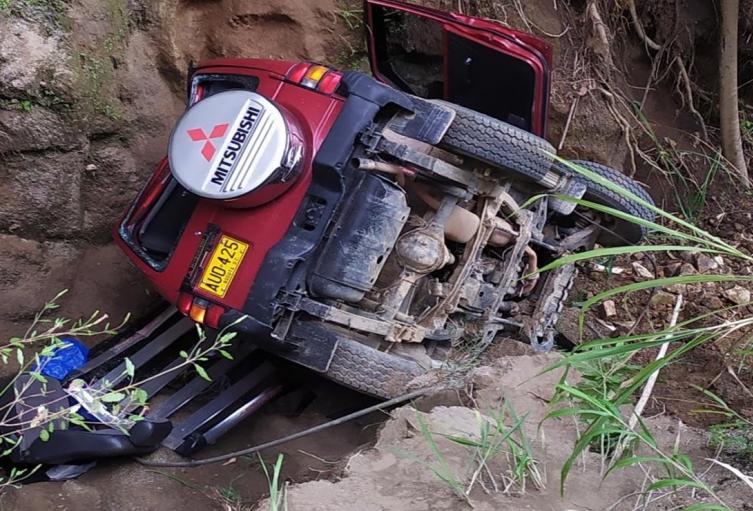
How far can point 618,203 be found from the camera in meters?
3.75

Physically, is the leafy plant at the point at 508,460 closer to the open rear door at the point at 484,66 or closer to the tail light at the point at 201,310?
the tail light at the point at 201,310

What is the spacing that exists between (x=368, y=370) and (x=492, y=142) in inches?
40.8

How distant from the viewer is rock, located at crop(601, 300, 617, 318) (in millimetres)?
4617

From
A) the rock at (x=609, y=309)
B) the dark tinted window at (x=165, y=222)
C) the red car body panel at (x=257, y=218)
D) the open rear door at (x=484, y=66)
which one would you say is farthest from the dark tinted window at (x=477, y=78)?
the rock at (x=609, y=309)

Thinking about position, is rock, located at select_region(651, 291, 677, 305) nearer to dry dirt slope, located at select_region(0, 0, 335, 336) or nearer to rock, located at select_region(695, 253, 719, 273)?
rock, located at select_region(695, 253, 719, 273)

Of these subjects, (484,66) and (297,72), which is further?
(484,66)

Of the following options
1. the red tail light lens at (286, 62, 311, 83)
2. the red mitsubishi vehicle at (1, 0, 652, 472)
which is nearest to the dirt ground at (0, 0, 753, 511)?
the red mitsubishi vehicle at (1, 0, 652, 472)

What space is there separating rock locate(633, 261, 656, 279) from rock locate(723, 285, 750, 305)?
1.62 ft

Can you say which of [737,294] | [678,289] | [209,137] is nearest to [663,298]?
[678,289]

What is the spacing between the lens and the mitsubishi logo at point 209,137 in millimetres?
2934

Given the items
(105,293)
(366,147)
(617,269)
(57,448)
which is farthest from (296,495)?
(617,269)

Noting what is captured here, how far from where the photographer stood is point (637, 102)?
5.34m

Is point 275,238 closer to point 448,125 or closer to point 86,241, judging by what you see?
point 448,125

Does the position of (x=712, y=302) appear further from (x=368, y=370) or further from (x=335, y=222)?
(x=335, y=222)
